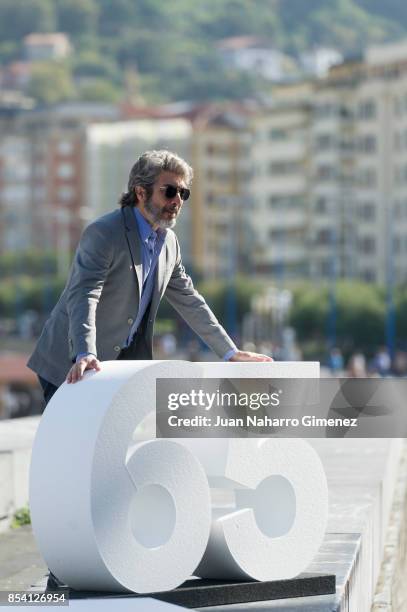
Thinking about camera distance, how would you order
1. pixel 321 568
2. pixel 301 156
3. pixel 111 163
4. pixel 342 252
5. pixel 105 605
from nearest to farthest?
1. pixel 105 605
2. pixel 321 568
3. pixel 342 252
4. pixel 301 156
5. pixel 111 163

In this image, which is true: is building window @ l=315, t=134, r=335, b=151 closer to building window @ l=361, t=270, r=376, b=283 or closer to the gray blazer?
building window @ l=361, t=270, r=376, b=283

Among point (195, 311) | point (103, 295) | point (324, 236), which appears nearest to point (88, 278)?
point (103, 295)

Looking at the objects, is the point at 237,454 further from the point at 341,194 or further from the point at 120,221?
the point at 341,194

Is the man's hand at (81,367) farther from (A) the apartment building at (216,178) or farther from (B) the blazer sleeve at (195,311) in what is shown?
(A) the apartment building at (216,178)

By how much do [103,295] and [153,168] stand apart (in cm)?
55

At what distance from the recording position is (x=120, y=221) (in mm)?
7055

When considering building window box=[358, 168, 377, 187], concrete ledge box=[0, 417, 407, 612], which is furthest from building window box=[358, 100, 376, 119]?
concrete ledge box=[0, 417, 407, 612]

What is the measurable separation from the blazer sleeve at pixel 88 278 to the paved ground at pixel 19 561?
1270 millimetres

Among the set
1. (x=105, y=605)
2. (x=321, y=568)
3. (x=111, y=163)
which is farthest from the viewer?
(x=111, y=163)

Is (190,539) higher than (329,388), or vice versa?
(329,388)

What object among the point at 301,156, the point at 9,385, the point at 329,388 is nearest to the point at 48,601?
the point at 329,388

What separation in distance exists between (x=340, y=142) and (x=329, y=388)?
134m

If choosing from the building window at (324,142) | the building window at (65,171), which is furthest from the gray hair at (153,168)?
the building window at (65,171)

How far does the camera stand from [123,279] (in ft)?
23.4
